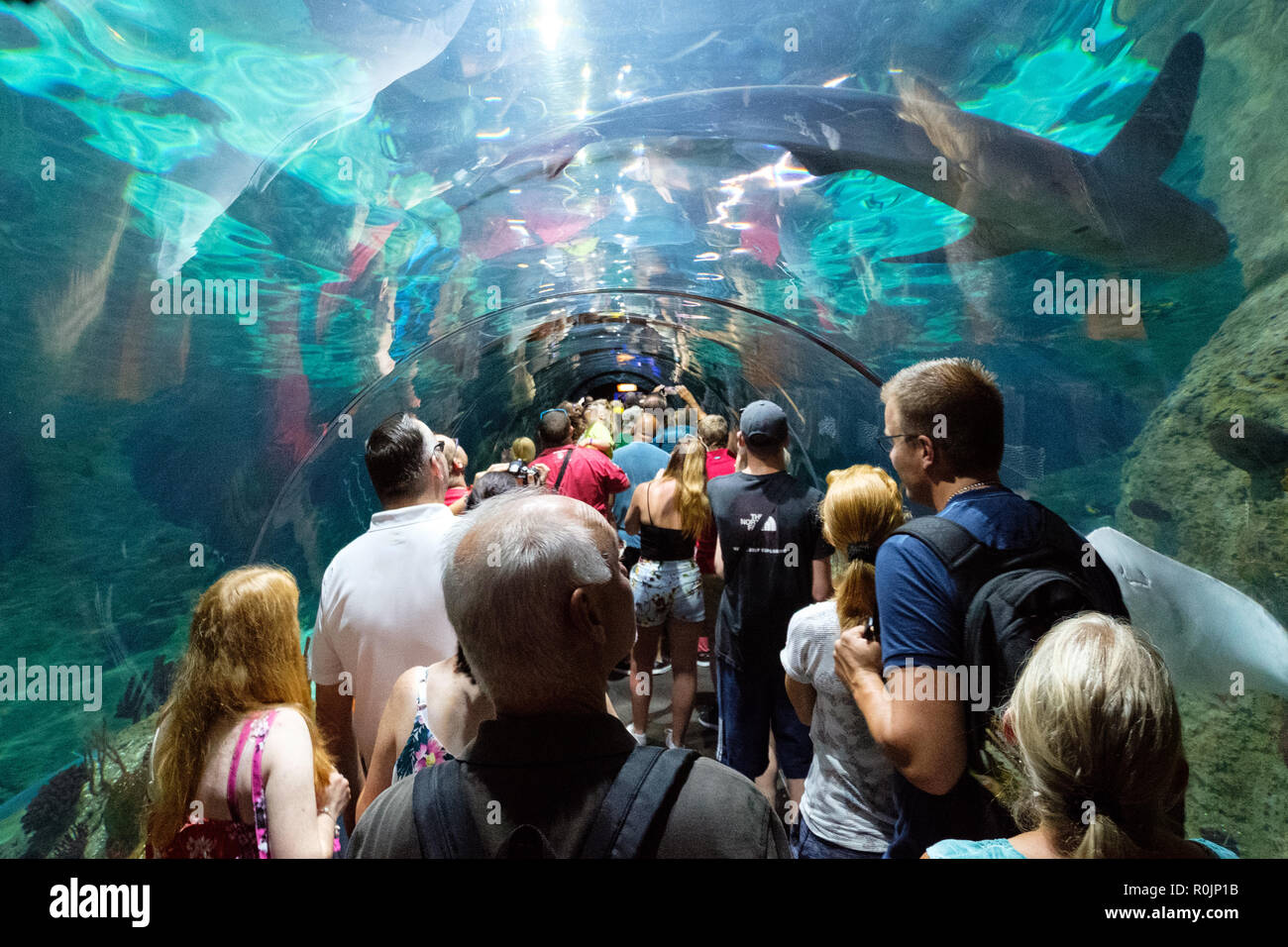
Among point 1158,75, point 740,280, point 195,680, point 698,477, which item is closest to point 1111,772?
point 195,680

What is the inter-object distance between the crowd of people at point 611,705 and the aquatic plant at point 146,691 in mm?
1938

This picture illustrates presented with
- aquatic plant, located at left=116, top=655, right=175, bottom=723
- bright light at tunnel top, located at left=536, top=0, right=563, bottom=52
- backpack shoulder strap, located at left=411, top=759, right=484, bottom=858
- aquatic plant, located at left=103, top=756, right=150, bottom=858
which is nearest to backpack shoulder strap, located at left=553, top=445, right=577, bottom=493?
aquatic plant, located at left=116, top=655, right=175, bottom=723

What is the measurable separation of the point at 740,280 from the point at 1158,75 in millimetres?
3775

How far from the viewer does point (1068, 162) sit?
3.49m

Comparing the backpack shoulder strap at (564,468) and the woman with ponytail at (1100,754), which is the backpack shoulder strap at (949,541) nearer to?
the woman with ponytail at (1100,754)

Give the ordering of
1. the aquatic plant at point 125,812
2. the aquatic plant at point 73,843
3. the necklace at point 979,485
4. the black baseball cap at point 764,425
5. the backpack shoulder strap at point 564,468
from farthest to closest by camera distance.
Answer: the backpack shoulder strap at point 564,468, the black baseball cap at point 764,425, the aquatic plant at point 125,812, the aquatic plant at point 73,843, the necklace at point 979,485

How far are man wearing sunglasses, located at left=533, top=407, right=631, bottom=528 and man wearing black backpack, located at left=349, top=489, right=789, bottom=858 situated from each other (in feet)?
12.3

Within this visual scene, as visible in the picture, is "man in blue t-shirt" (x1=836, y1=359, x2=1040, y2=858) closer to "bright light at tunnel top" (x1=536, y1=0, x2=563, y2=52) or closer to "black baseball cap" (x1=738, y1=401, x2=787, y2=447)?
"black baseball cap" (x1=738, y1=401, x2=787, y2=447)

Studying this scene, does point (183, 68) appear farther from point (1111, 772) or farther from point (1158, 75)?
point (1158, 75)

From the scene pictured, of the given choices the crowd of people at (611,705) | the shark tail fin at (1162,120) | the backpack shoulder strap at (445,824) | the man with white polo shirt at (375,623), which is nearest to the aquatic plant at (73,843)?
the crowd of people at (611,705)

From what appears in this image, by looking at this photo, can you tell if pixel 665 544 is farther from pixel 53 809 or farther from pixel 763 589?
pixel 53 809

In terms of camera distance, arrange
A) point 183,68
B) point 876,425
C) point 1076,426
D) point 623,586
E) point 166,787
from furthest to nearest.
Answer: point 876,425
point 1076,426
point 183,68
point 166,787
point 623,586

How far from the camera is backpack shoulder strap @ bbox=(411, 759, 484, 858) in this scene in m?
1.16

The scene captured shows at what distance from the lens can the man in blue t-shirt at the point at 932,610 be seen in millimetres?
1728
